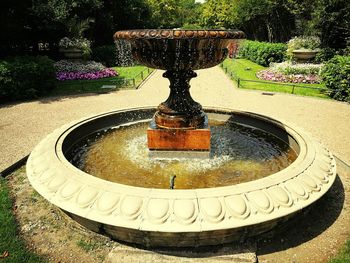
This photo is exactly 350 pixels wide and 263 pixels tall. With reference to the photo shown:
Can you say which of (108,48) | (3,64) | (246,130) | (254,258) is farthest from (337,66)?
(108,48)

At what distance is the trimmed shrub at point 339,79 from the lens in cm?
1239

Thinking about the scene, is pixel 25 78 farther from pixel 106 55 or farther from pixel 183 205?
pixel 106 55

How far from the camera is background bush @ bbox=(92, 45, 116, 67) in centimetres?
2575

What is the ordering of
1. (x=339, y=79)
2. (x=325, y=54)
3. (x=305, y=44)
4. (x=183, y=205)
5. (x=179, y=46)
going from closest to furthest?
1. (x=183, y=205)
2. (x=179, y=46)
3. (x=339, y=79)
4. (x=325, y=54)
5. (x=305, y=44)

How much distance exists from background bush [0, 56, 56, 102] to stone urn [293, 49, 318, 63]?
15882mm

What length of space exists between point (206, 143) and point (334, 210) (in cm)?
264

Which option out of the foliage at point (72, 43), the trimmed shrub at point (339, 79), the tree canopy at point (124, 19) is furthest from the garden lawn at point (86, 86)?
the trimmed shrub at point (339, 79)

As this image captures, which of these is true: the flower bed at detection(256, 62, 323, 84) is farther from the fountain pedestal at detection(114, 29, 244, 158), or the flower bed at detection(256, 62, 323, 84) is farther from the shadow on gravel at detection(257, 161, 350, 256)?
the shadow on gravel at detection(257, 161, 350, 256)

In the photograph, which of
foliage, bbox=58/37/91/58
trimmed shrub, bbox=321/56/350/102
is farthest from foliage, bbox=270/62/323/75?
foliage, bbox=58/37/91/58

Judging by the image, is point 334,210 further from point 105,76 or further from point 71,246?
point 105,76

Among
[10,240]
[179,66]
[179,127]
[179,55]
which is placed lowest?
[10,240]

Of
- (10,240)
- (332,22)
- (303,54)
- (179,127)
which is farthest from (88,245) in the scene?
(332,22)

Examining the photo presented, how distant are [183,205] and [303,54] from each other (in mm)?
19472

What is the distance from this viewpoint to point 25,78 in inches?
520
